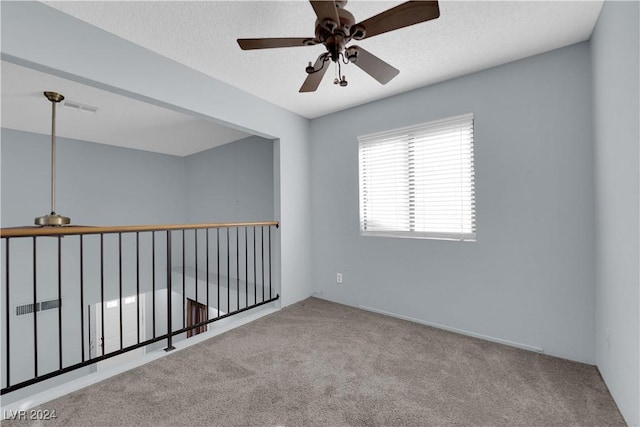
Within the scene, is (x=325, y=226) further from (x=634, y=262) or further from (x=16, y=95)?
(x=16, y=95)

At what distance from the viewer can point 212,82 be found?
2664mm

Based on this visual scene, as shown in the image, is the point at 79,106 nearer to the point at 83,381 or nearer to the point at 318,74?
the point at 83,381

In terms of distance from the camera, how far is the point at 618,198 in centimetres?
162

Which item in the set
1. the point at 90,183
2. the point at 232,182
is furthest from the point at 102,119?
the point at 232,182

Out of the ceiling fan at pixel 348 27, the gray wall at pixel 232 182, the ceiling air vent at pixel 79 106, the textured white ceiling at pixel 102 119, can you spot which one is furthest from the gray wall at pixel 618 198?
the ceiling air vent at pixel 79 106

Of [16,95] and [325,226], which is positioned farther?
[325,226]

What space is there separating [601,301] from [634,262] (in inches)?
27.5

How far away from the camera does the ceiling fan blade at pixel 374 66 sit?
1610 mm

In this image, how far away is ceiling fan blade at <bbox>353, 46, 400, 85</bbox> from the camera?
5.28 feet

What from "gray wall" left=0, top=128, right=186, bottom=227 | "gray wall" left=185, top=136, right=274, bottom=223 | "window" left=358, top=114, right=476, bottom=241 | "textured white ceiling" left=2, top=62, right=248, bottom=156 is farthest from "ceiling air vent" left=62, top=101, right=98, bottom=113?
"window" left=358, top=114, right=476, bottom=241

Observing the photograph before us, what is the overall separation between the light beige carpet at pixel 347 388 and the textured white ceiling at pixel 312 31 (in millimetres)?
2288

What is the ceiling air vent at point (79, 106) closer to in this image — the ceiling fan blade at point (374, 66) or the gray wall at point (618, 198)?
the ceiling fan blade at point (374, 66)

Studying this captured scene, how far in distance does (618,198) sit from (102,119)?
485 cm

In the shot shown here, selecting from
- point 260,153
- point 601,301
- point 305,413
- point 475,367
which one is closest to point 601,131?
point 601,301
